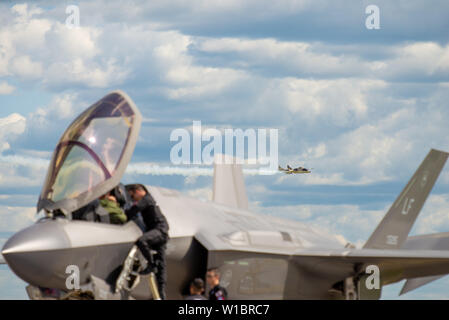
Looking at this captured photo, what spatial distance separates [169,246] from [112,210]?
1.27 meters

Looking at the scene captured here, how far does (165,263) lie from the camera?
11.9 metres

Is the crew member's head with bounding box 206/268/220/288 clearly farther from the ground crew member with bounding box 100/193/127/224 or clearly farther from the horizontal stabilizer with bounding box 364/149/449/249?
the horizontal stabilizer with bounding box 364/149/449/249

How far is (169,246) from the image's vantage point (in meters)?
12.4

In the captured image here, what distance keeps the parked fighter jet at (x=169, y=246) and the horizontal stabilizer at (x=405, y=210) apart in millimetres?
1647

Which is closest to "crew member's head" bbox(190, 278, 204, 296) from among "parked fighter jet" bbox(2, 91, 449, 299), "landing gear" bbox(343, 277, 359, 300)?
"parked fighter jet" bbox(2, 91, 449, 299)

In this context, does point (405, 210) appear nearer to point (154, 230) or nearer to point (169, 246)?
point (169, 246)

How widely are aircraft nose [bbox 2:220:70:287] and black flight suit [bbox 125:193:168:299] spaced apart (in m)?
1.72

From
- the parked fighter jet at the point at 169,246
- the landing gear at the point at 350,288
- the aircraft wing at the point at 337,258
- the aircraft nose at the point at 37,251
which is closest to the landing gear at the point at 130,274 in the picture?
the parked fighter jet at the point at 169,246

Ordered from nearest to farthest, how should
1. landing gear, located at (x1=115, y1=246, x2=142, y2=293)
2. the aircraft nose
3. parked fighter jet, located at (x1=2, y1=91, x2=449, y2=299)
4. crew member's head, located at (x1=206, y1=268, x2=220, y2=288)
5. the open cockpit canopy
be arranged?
1. the aircraft nose
2. parked fighter jet, located at (x1=2, y1=91, x2=449, y2=299)
3. the open cockpit canopy
4. landing gear, located at (x1=115, y1=246, x2=142, y2=293)
5. crew member's head, located at (x1=206, y1=268, x2=220, y2=288)

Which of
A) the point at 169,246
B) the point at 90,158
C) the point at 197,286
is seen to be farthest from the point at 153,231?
the point at 90,158

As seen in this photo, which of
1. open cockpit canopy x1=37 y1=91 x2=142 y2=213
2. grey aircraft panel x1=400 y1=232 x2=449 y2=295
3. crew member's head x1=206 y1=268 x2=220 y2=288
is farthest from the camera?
grey aircraft panel x1=400 y1=232 x2=449 y2=295

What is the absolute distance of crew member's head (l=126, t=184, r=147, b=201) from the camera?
479 inches
